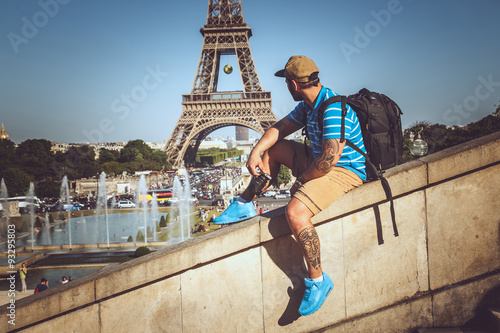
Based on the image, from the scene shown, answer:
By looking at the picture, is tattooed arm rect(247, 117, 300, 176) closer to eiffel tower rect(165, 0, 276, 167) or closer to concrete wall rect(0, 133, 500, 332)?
concrete wall rect(0, 133, 500, 332)

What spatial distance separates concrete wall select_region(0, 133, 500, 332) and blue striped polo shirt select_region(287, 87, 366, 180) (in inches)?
8.3

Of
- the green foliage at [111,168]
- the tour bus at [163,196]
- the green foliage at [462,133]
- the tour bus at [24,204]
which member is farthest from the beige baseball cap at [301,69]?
the green foliage at [111,168]

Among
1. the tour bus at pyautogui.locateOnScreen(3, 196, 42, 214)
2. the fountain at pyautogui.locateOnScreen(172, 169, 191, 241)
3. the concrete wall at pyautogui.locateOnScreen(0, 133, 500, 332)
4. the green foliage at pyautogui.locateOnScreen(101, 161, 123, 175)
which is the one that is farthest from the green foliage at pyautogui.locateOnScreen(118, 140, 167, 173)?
the concrete wall at pyautogui.locateOnScreen(0, 133, 500, 332)

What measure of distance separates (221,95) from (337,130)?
141 feet

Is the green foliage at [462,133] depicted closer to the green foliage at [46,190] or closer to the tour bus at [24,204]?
the tour bus at [24,204]

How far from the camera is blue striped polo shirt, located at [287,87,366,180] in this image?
2.35 metres

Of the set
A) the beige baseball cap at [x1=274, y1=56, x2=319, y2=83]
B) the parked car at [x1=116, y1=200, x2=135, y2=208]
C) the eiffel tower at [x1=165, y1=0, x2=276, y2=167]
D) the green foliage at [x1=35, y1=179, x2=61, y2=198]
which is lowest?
the parked car at [x1=116, y1=200, x2=135, y2=208]

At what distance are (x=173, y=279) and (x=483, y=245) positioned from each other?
7.72ft

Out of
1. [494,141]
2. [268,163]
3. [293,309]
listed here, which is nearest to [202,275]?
[293,309]

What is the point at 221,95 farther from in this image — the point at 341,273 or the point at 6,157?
the point at 341,273

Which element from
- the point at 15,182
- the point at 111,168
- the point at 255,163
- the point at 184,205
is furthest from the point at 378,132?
the point at 111,168

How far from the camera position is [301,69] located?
2502 millimetres

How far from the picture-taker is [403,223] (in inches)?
102

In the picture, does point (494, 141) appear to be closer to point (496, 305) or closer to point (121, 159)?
point (496, 305)
